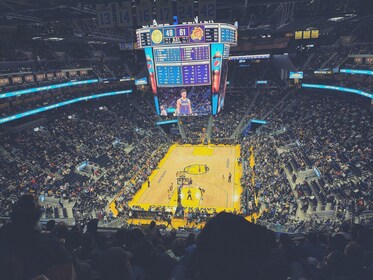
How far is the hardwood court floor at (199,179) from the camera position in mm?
22844

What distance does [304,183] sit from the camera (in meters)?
21.1

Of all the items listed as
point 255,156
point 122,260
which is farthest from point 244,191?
point 122,260

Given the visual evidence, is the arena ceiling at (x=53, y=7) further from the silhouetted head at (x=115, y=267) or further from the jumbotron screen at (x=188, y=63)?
the silhouetted head at (x=115, y=267)

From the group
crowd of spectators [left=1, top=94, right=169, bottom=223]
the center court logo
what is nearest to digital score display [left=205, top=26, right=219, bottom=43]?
the center court logo

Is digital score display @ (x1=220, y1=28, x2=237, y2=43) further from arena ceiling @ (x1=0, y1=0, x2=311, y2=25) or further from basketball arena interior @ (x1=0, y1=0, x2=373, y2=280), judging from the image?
arena ceiling @ (x1=0, y1=0, x2=311, y2=25)

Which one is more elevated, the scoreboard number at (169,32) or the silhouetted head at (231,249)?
the scoreboard number at (169,32)

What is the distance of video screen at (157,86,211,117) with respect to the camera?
31.0 m

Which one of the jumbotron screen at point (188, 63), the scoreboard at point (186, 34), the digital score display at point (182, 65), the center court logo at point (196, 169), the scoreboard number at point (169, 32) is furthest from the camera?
the center court logo at point (196, 169)

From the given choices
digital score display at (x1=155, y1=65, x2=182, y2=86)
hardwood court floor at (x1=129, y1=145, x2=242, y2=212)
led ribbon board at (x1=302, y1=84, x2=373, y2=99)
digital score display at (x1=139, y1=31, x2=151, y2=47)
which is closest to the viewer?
hardwood court floor at (x1=129, y1=145, x2=242, y2=212)

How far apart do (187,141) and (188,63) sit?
13.2 meters

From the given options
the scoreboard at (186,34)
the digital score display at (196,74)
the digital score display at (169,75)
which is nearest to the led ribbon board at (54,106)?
the digital score display at (169,75)

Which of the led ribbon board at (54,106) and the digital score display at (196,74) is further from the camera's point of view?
the digital score display at (196,74)

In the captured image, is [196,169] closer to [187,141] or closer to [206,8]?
[187,141]

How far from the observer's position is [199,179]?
27297 mm
